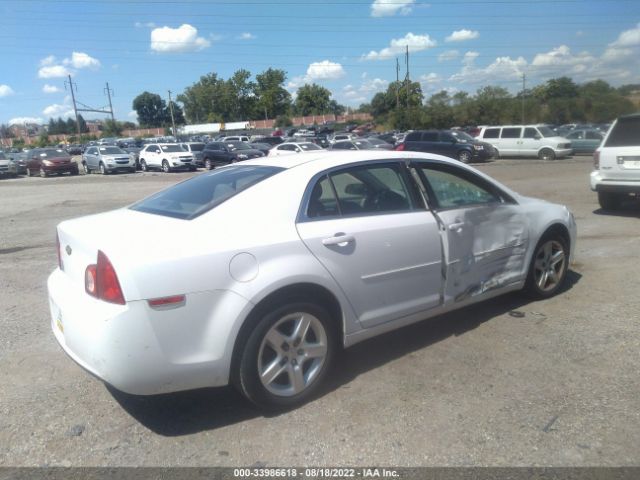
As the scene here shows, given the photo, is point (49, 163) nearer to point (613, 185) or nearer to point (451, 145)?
point (451, 145)

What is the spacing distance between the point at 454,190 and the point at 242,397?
239 centimetres

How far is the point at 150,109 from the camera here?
142625mm

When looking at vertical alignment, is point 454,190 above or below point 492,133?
above

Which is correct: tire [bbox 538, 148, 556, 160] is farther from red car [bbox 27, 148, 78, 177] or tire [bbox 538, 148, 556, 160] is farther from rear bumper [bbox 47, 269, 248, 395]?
rear bumper [bbox 47, 269, 248, 395]

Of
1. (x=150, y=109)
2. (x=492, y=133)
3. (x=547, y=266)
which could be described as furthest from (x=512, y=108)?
(x=150, y=109)

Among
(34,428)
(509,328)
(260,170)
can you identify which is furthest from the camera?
(509,328)

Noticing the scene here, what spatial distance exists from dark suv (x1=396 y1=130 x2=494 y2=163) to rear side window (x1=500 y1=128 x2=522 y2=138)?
97.3 inches

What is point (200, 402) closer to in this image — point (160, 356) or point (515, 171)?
point (160, 356)

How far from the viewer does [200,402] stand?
3475 mm

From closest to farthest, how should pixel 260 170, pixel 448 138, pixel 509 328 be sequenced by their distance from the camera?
pixel 260 170 → pixel 509 328 → pixel 448 138

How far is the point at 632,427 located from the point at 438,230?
5.83ft

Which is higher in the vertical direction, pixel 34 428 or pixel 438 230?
pixel 438 230

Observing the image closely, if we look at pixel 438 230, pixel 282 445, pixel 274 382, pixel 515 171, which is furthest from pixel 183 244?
pixel 515 171

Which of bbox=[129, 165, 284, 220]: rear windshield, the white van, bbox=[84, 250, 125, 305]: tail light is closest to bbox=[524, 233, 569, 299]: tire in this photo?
bbox=[129, 165, 284, 220]: rear windshield
